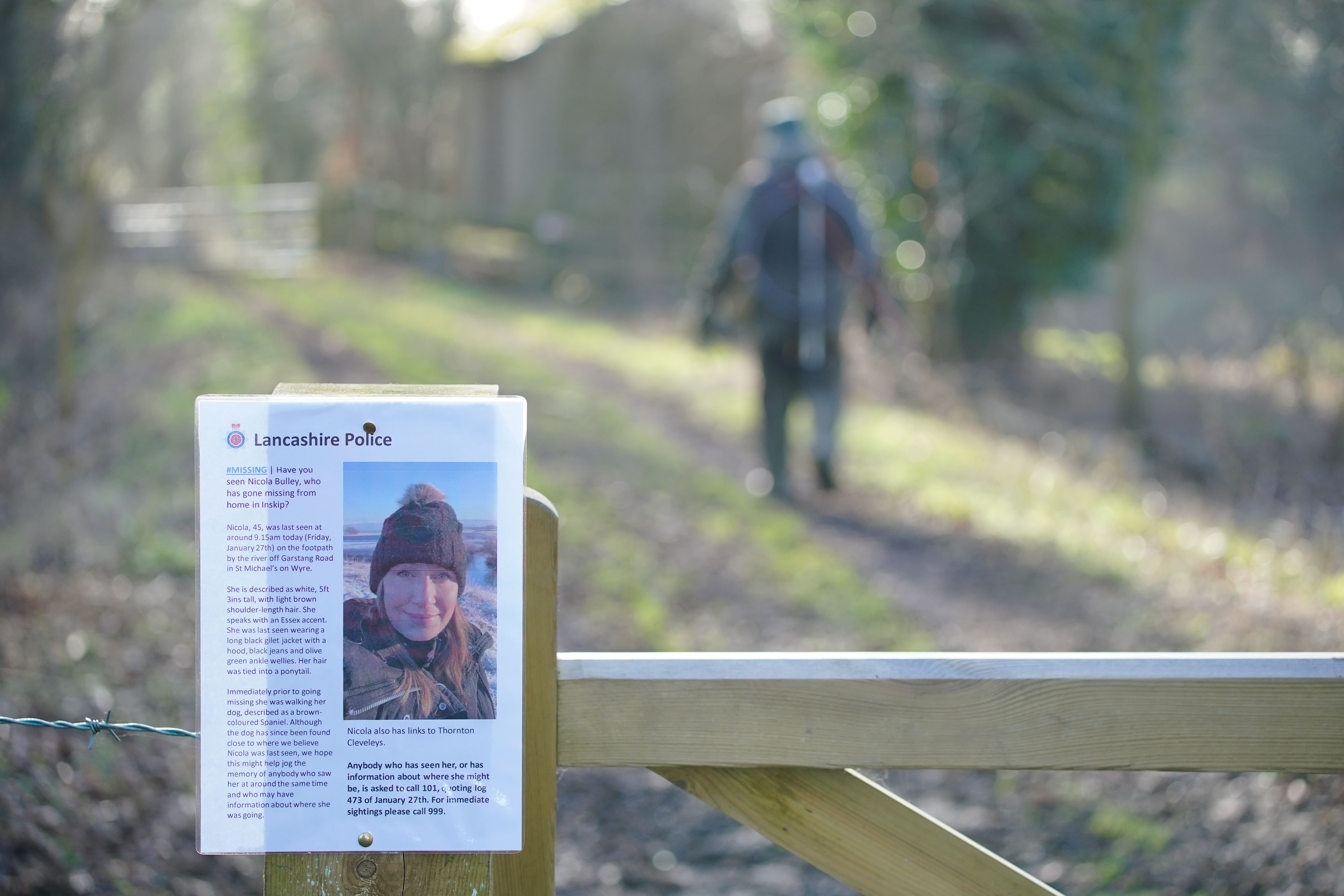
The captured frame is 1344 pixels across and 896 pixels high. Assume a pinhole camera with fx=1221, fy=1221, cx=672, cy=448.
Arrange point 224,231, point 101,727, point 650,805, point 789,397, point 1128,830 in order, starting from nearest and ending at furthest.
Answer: point 101,727 → point 1128,830 → point 650,805 → point 789,397 → point 224,231

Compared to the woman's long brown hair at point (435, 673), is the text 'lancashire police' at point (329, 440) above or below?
above

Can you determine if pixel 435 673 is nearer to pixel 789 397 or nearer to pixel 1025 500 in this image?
pixel 789 397

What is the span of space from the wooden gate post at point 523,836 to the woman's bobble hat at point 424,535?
98 mm

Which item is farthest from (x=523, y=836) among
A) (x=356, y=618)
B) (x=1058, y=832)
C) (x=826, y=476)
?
(x=826, y=476)

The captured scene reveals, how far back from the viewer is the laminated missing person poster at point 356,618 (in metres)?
1.70

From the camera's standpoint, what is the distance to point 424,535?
5.59ft

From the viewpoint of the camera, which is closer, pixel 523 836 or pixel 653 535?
pixel 523 836

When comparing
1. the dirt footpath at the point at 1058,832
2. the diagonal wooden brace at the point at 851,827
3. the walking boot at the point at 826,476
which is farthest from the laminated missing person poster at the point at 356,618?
the walking boot at the point at 826,476

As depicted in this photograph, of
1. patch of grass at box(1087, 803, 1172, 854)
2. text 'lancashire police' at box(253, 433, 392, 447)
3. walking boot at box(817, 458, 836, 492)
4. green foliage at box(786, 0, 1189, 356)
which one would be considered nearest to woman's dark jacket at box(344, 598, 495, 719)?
text 'lancashire police' at box(253, 433, 392, 447)

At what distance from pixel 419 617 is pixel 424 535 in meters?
0.11

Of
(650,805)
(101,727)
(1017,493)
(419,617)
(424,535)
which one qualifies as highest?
(424,535)

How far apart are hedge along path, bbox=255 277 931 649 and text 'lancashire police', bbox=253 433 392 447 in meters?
4.35

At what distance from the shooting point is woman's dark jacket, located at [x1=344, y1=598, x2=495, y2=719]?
172 centimetres

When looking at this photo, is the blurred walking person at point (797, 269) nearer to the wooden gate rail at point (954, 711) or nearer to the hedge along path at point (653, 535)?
the hedge along path at point (653, 535)
